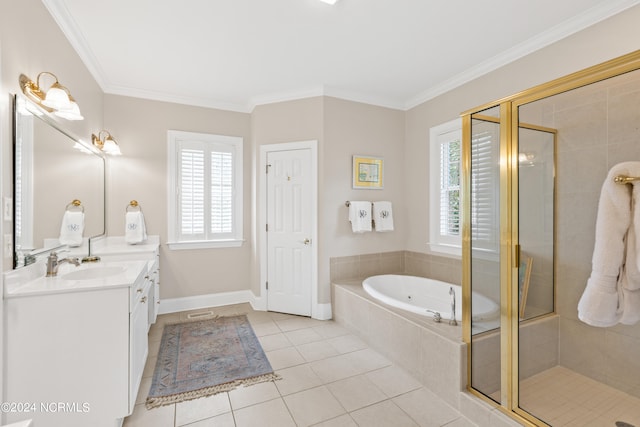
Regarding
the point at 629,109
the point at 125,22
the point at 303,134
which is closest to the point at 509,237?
the point at 629,109

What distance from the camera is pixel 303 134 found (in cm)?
354

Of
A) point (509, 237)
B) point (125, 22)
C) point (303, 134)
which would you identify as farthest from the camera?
point (303, 134)

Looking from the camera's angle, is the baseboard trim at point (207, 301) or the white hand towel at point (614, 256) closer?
the white hand towel at point (614, 256)

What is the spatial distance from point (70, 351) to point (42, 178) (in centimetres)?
115

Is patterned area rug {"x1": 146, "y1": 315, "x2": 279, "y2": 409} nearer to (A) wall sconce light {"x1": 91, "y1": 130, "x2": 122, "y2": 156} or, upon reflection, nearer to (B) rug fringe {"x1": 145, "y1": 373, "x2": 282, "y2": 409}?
(B) rug fringe {"x1": 145, "y1": 373, "x2": 282, "y2": 409}

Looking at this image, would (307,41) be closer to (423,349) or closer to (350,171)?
(350,171)

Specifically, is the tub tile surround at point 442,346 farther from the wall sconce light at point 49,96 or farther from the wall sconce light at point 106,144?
the wall sconce light at point 106,144

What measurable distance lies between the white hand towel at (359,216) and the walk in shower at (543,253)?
157 centimetres

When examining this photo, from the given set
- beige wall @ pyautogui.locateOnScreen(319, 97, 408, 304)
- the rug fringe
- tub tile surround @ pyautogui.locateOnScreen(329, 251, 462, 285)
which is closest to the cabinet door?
the rug fringe

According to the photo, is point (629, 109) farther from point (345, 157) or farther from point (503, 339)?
point (345, 157)

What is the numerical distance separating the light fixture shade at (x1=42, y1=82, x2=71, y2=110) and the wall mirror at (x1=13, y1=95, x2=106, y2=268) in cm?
9

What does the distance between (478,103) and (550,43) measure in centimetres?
71

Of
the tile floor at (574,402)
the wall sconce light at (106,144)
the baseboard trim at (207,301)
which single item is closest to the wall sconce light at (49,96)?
the wall sconce light at (106,144)

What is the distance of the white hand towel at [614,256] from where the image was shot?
4.66ft
